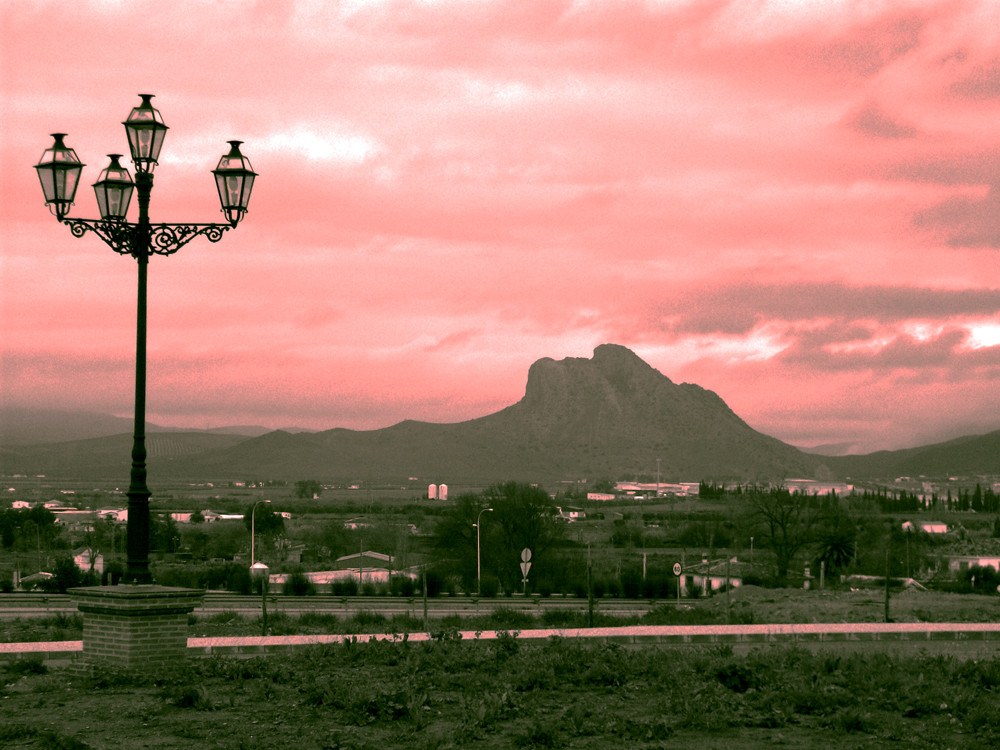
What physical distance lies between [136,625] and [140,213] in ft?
15.7

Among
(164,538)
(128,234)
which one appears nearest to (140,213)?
(128,234)

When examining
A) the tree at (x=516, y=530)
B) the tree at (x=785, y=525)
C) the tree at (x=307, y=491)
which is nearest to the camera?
the tree at (x=516, y=530)

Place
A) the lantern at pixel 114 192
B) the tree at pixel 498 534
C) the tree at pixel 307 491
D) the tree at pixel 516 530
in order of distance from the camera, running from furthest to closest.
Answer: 1. the tree at pixel 307 491
2. the tree at pixel 498 534
3. the tree at pixel 516 530
4. the lantern at pixel 114 192

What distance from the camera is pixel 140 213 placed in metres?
13.5

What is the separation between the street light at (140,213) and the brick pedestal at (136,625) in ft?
1.64

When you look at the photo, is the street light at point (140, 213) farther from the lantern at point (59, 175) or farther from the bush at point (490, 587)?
the bush at point (490, 587)

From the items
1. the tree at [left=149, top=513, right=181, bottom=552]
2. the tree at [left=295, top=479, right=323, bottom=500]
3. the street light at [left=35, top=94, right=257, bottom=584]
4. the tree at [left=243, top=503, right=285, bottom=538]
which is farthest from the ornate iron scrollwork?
the tree at [left=295, top=479, right=323, bottom=500]

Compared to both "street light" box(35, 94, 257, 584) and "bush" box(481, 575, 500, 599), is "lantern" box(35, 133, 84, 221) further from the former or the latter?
"bush" box(481, 575, 500, 599)

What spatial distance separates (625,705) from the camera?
1081cm

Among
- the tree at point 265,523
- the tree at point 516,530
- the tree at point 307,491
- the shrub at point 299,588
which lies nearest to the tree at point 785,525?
the tree at point 516,530

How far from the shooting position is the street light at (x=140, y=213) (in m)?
13.0

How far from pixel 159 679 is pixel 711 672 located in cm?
580

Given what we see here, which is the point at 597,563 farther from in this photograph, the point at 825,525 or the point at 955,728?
the point at 955,728

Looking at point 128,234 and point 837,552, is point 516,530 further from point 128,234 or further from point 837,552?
point 128,234
